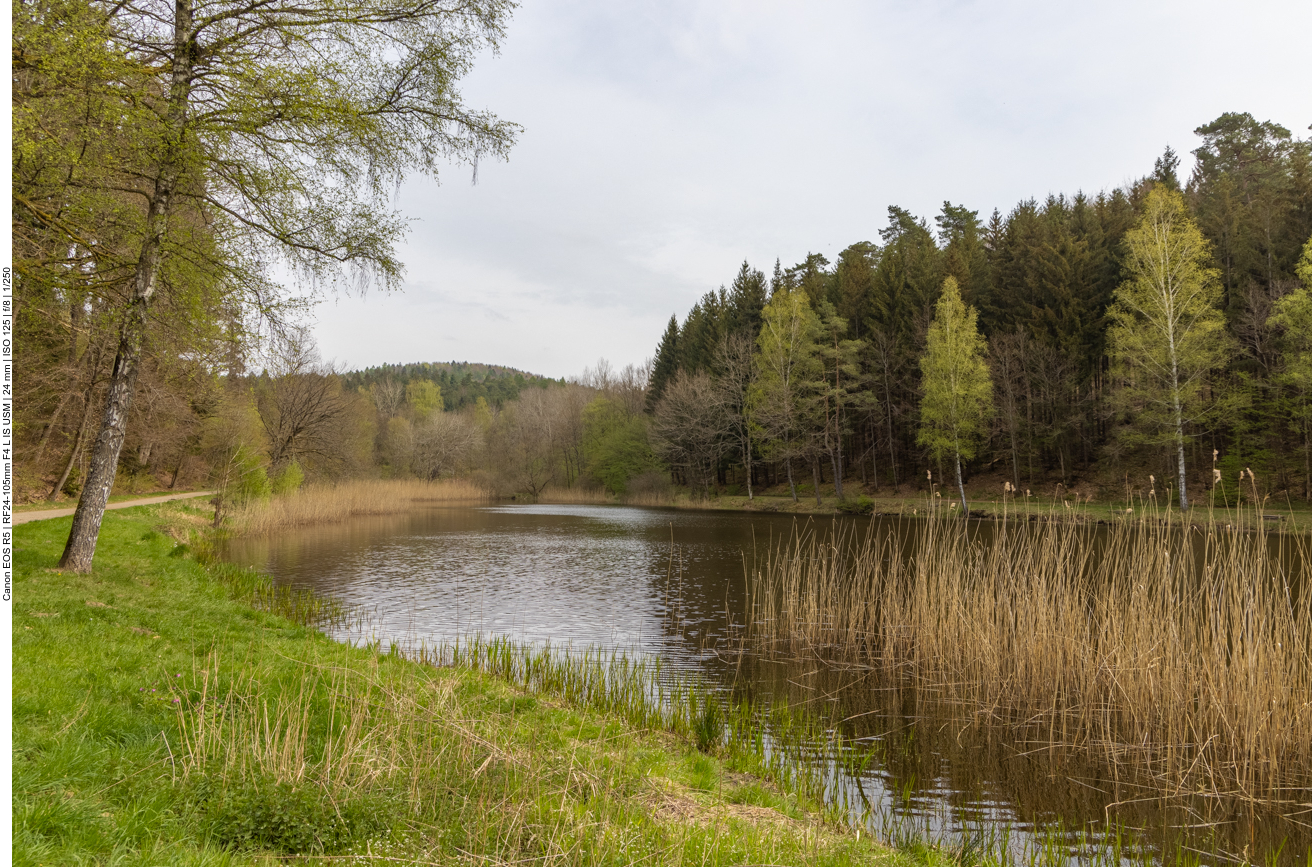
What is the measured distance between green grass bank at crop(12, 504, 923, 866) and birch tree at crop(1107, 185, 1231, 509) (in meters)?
26.7

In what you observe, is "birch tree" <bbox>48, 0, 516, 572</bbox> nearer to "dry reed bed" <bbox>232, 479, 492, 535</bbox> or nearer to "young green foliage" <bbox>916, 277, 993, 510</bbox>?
"dry reed bed" <bbox>232, 479, 492, 535</bbox>

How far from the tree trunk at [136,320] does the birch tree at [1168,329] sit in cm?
2940

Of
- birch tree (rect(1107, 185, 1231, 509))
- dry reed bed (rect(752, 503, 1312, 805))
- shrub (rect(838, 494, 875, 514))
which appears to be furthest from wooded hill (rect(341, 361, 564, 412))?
dry reed bed (rect(752, 503, 1312, 805))

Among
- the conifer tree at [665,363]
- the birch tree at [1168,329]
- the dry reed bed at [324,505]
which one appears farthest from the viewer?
the conifer tree at [665,363]

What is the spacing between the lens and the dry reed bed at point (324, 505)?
24.0 metres

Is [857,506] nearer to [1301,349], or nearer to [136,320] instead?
[1301,349]

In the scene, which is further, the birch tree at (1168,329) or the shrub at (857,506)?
the shrub at (857,506)

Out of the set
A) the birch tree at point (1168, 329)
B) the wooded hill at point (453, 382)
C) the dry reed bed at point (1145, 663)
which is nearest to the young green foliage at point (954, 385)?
the birch tree at point (1168, 329)

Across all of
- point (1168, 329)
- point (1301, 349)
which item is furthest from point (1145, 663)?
point (1301, 349)

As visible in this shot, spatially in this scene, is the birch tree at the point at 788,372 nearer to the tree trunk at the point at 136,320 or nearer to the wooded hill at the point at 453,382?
the tree trunk at the point at 136,320

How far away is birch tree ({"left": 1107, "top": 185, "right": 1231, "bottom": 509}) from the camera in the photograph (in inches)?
993

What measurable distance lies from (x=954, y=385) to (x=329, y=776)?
32124 millimetres

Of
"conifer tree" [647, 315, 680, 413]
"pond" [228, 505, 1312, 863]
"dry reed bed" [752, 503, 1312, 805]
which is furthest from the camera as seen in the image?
"conifer tree" [647, 315, 680, 413]

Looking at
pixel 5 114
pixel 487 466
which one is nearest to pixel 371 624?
pixel 5 114
